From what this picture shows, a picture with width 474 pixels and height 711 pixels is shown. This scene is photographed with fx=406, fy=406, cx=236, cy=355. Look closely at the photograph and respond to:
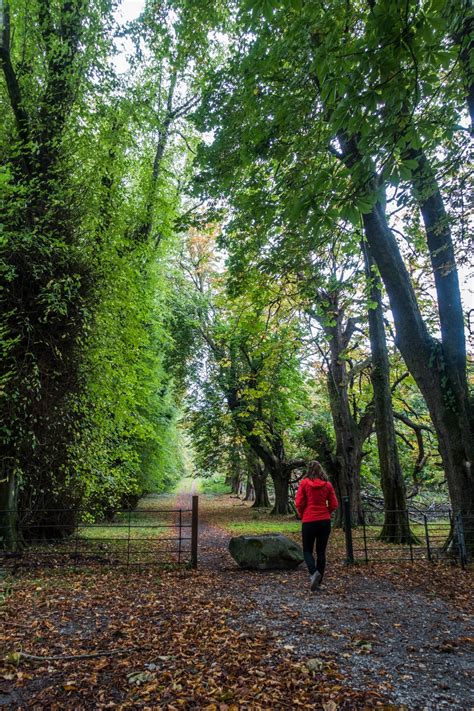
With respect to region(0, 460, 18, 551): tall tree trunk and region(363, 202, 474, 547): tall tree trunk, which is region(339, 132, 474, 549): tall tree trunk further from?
region(0, 460, 18, 551): tall tree trunk

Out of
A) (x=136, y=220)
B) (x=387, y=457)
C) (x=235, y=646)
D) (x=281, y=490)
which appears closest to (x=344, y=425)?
(x=387, y=457)

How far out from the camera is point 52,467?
8133mm

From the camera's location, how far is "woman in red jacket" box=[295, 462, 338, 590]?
19.6 feet

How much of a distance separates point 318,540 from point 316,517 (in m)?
0.36

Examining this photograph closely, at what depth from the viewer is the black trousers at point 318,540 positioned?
5.97 metres

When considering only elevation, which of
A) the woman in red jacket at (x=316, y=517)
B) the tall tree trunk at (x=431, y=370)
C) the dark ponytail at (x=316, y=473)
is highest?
the tall tree trunk at (x=431, y=370)

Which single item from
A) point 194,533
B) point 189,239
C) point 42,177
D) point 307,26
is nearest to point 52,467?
point 194,533

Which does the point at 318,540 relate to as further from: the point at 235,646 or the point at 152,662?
the point at 152,662

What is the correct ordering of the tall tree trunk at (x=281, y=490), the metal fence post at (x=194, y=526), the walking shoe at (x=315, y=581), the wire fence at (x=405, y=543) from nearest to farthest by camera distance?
the walking shoe at (x=315, y=581) < the wire fence at (x=405, y=543) < the metal fence post at (x=194, y=526) < the tall tree trunk at (x=281, y=490)

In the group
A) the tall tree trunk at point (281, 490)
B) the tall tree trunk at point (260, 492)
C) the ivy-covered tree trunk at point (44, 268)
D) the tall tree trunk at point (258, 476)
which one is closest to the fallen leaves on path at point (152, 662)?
the ivy-covered tree trunk at point (44, 268)

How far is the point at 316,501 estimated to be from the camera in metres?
6.12

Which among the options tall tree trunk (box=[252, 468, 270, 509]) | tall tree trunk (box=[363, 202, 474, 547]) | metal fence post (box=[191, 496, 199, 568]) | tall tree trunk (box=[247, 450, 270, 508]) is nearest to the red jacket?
metal fence post (box=[191, 496, 199, 568])

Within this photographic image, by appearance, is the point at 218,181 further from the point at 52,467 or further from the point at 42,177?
the point at 52,467

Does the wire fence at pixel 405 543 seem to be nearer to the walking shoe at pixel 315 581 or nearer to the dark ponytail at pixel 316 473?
the dark ponytail at pixel 316 473
